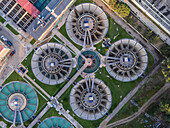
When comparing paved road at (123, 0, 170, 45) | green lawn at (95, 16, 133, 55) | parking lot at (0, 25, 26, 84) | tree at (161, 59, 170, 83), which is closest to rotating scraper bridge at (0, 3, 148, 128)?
green lawn at (95, 16, 133, 55)

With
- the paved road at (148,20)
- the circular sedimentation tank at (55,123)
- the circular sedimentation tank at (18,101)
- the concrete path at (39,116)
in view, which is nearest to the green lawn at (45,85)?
the circular sedimentation tank at (18,101)

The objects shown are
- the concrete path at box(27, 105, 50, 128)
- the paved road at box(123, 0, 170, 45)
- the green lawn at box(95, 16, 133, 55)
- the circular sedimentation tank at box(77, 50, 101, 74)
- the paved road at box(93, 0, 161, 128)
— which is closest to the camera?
the paved road at box(123, 0, 170, 45)

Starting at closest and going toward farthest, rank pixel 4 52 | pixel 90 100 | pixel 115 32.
Result: 1. pixel 4 52
2. pixel 90 100
3. pixel 115 32

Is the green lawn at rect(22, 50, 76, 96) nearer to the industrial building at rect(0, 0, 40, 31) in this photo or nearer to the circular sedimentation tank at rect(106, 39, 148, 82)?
the industrial building at rect(0, 0, 40, 31)

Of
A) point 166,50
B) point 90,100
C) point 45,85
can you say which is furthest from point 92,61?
point 166,50

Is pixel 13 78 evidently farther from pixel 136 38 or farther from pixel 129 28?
pixel 136 38
